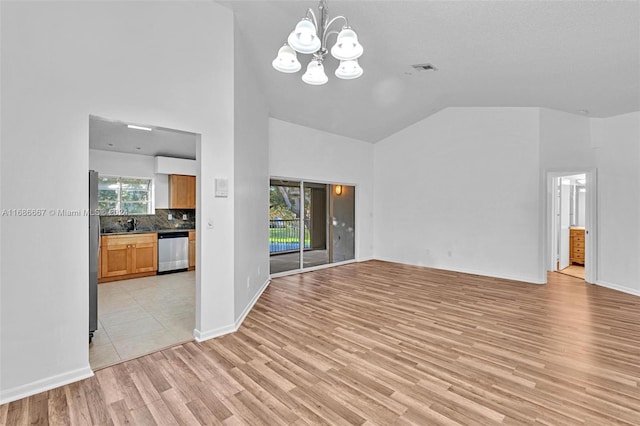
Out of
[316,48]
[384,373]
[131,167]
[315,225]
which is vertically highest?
[316,48]

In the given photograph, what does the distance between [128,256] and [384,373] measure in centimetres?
521

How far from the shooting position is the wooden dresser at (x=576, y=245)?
23.0 feet

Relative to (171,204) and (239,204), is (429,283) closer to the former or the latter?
(239,204)

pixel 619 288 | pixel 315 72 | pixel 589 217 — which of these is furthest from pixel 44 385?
pixel 589 217

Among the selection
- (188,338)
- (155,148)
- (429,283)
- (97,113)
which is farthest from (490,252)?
(155,148)

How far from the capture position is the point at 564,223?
6758 millimetres

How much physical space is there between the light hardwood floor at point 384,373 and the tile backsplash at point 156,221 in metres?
3.74

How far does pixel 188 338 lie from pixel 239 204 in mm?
1521

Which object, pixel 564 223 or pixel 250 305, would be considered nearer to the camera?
pixel 250 305

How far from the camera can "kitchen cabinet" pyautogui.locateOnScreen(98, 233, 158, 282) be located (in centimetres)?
539

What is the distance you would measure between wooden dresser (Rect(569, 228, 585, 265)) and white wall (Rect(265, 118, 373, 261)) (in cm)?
466

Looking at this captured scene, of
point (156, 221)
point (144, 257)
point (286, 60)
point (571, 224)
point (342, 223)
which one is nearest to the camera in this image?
point (286, 60)

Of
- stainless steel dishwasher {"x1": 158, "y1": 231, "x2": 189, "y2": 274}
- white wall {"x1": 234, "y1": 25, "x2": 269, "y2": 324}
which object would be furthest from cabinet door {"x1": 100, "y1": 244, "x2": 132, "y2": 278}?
white wall {"x1": 234, "y1": 25, "x2": 269, "y2": 324}

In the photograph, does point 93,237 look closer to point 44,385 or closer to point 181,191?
point 44,385
